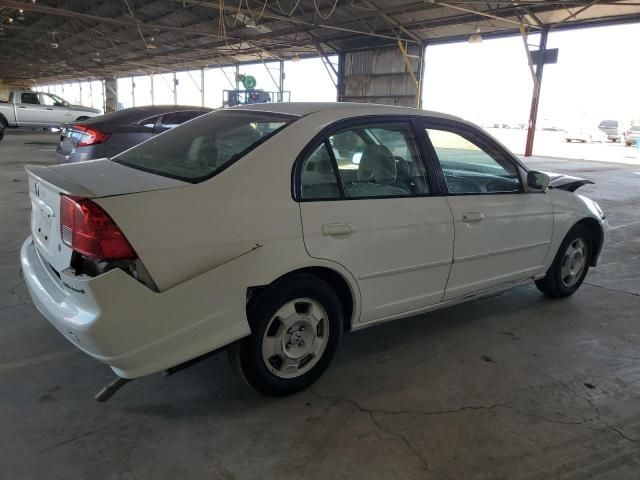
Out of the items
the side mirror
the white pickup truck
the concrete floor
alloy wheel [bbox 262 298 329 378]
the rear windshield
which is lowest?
the concrete floor

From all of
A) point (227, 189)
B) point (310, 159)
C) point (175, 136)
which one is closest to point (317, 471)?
point (227, 189)

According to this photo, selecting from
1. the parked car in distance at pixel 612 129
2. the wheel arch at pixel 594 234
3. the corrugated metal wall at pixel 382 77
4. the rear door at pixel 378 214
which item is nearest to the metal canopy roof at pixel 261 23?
the corrugated metal wall at pixel 382 77

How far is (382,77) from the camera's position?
21.6 meters

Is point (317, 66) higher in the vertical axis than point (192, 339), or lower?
higher

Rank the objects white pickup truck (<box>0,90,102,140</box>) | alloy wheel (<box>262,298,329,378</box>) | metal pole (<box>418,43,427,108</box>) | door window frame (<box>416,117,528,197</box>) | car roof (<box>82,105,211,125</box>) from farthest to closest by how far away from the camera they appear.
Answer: metal pole (<box>418,43,427,108</box>) < white pickup truck (<box>0,90,102,140</box>) < car roof (<box>82,105,211,125</box>) < door window frame (<box>416,117,528,197</box>) < alloy wheel (<box>262,298,329,378</box>)

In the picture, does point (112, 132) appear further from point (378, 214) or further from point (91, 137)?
point (378, 214)

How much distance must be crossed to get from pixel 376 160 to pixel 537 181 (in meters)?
1.35

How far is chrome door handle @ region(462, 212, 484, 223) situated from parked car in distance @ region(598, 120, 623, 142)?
124ft

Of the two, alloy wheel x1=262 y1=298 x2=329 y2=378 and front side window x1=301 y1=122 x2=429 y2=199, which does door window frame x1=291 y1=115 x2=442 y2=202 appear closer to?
front side window x1=301 y1=122 x2=429 y2=199

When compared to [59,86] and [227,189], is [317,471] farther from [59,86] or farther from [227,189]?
[59,86]

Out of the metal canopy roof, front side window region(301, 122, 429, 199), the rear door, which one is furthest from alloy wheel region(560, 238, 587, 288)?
the metal canopy roof

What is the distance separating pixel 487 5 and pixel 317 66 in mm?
10828

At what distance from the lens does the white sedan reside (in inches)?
85.7

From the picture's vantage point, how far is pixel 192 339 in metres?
2.31
